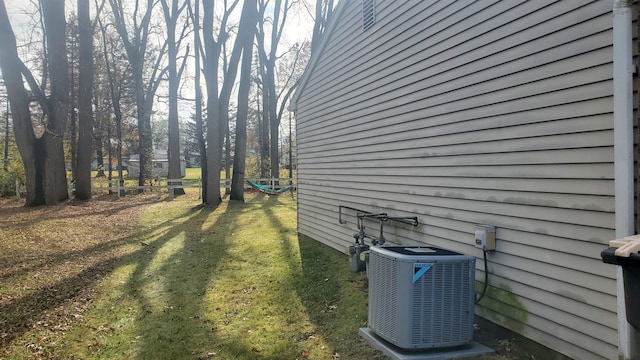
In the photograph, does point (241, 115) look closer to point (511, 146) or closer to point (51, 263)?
point (51, 263)

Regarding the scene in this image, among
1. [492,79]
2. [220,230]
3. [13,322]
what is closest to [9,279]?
[13,322]

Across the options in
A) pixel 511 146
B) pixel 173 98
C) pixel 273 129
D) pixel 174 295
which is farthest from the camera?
pixel 273 129

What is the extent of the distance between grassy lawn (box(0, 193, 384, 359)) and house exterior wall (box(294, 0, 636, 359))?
1382 millimetres

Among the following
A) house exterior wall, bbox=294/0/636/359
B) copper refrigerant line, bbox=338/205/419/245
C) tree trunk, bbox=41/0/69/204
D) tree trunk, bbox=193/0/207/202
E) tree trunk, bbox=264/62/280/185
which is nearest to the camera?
house exterior wall, bbox=294/0/636/359

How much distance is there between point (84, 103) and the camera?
52.5 feet

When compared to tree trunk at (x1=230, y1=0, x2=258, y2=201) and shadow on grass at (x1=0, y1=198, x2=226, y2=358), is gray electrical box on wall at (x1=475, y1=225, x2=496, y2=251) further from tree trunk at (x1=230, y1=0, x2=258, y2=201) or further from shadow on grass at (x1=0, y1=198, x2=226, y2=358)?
tree trunk at (x1=230, y1=0, x2=258, y2=201)

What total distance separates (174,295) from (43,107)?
10.9 meters

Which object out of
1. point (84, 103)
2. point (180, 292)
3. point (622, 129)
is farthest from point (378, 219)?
point (84, 103)

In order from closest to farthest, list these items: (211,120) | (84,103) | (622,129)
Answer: (622,129)
(211,120)
(84,103)

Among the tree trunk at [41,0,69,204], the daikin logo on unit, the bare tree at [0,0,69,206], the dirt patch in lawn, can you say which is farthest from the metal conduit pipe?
the tree trunk at [41,0,69,204]

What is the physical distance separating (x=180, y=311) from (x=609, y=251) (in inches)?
189

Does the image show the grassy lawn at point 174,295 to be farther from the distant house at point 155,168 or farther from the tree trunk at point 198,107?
the distant house at point 155,168

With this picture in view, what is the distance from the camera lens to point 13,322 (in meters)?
4.56

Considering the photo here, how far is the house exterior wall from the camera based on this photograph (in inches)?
114
